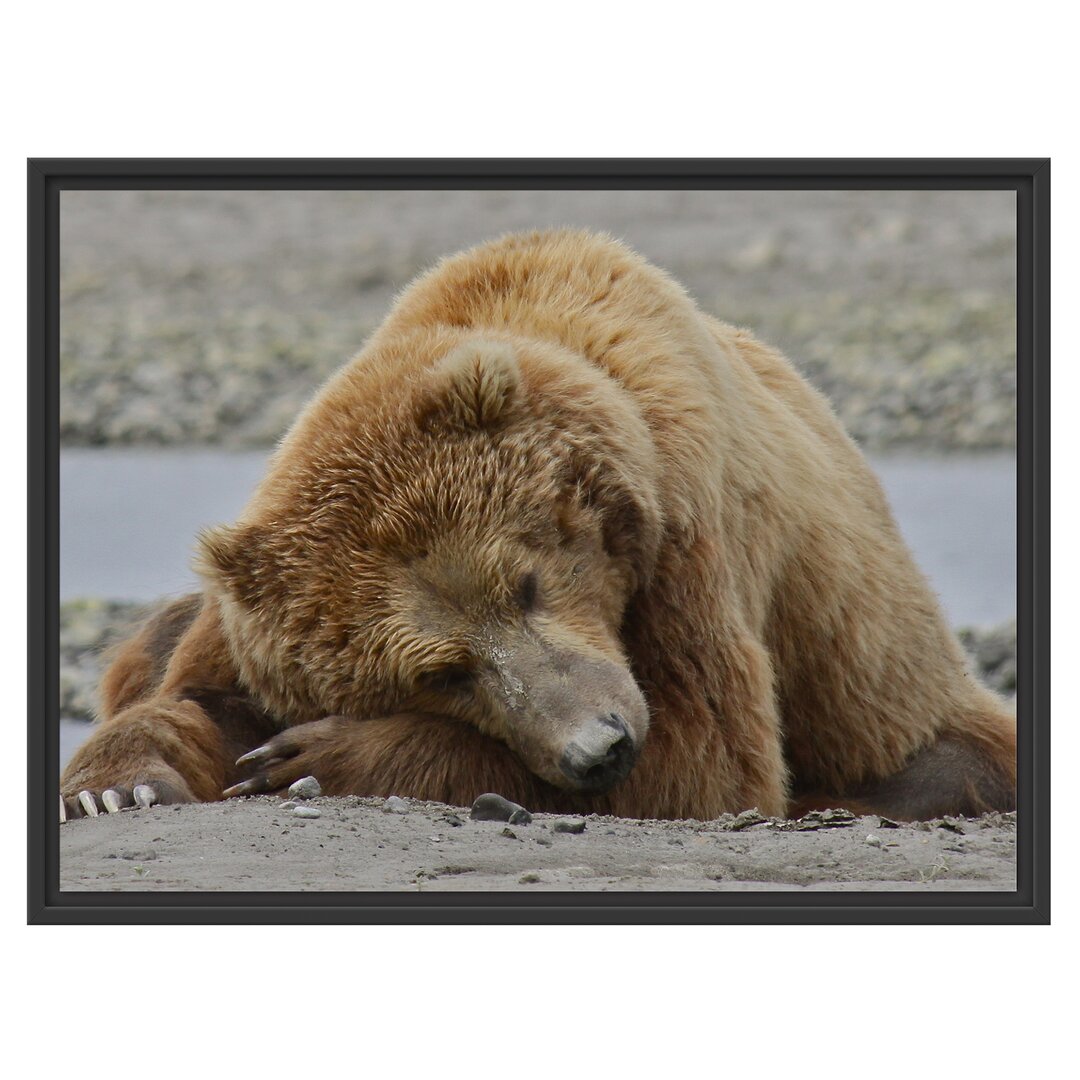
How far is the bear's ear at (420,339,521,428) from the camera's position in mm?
5531

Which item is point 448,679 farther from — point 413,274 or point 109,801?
point 413,274

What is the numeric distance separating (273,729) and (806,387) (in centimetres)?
277

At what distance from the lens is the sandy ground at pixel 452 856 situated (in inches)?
204

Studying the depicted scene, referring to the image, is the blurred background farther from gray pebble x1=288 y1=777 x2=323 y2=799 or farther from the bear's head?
gray pebble x1=288 y1=777 x2=323 y2=799

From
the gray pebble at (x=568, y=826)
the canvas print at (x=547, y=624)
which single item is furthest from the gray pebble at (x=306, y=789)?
the gray pebble at (x=568, y=826)

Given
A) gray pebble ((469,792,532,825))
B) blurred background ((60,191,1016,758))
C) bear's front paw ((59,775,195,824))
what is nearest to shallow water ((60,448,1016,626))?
blurred background ((60,191,1016,758))

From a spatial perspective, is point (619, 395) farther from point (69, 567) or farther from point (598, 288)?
point (69, 567)

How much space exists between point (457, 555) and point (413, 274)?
145 inches

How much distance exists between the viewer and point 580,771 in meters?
5.16

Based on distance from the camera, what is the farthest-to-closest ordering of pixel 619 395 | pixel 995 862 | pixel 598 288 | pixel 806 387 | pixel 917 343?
pixel 917 343 → pixel 806 387 → pixel 598 288 → pixel 619 395 → pixel 995 862

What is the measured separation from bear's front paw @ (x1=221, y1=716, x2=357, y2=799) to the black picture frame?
56 centimetres

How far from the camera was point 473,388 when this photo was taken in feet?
18.2
